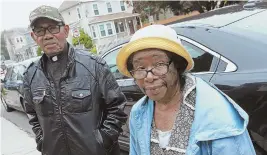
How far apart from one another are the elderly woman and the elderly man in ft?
2.30

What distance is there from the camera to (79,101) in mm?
2186

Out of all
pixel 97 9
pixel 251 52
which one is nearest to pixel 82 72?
pixel 251 52

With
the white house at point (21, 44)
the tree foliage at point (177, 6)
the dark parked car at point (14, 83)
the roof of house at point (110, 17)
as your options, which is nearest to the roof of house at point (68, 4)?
the roof of house at point (110, 17)

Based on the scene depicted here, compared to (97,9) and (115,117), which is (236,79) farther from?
(97,9)

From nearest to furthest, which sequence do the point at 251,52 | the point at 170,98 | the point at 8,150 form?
the point at 170,98, the point at 251,52, the point at 8,150

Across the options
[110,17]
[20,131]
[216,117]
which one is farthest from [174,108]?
[110,17]

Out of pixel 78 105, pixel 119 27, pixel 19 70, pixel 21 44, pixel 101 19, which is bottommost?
pixel 21 44

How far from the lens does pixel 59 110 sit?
2.23m

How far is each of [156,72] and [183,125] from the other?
267mm

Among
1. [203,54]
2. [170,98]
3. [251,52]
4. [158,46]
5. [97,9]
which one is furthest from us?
[97,9]

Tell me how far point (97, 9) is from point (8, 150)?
3356cm

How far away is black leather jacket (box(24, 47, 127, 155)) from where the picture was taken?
7.22ft

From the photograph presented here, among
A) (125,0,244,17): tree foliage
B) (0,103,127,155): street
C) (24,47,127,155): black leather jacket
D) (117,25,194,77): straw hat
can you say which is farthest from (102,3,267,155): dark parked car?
(125,0,244,17): tree foliage

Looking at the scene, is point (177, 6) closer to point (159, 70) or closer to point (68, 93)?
point (68, 93)
